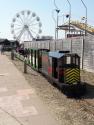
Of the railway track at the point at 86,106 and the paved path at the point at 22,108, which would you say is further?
the railway track at the point at 86,106

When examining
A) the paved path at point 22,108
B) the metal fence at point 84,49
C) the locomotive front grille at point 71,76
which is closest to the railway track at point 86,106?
the paved path at point 22,108

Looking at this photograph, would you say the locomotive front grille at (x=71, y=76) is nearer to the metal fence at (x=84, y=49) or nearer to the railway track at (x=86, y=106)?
the railway track at (x=86, y=106)

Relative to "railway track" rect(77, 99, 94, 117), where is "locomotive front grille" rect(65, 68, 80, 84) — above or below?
above

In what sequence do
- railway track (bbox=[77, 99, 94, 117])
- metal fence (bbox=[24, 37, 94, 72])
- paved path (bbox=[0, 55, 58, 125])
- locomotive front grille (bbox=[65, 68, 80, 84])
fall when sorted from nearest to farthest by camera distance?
paved path (bbox=[0, 55, 58, 125]) → railway track (bbox=[77, 99, 94, 117]) → locomotive front grille (bbox=[65, 68, 80, 84]) → metal fence (bbox=[24, 37, 94, 72])

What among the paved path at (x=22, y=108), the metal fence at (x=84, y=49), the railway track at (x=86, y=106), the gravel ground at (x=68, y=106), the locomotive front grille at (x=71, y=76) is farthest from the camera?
the metal fence at (x=84, y=49)

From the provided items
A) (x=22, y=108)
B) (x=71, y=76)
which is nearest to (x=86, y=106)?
(x=22, y=108)

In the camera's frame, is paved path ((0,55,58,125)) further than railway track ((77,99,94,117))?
No

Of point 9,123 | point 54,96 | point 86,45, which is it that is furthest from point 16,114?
point 86,45

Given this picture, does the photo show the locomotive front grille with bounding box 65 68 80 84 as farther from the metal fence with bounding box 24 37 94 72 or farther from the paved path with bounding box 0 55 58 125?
the metal fence with bounding box 24 37 94 72

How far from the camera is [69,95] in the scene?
49.0 feet

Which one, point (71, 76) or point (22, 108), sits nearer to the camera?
point (22, 108)

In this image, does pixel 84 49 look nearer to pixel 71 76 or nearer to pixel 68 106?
pixel 71 76

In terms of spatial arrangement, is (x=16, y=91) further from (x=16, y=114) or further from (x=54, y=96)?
(x=16, y=114)

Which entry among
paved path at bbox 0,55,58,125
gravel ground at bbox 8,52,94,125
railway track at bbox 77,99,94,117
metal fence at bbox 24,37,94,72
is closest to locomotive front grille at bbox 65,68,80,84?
gravel ground at bbox 8,52,94,125
